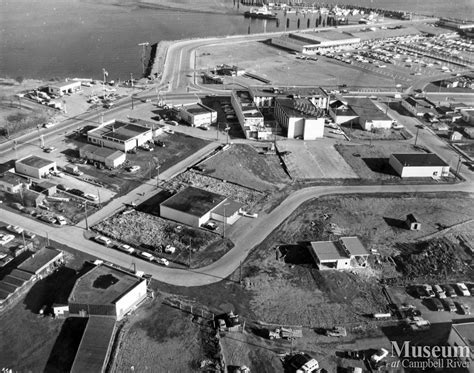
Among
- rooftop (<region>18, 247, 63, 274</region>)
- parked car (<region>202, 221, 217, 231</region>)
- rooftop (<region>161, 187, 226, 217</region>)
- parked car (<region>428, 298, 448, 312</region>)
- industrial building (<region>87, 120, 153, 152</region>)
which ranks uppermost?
industrial building (<region>87, 120, 153, 152</region>)

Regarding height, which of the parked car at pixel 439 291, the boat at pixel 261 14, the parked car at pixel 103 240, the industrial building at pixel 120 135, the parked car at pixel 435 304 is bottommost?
the parked car at pixel 435 304

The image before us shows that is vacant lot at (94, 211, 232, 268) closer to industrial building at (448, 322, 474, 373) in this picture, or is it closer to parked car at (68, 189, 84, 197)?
parked car at (68, 189, 84, 197)

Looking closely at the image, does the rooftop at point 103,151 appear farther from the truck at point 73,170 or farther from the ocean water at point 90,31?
the ocean water at point 90,31

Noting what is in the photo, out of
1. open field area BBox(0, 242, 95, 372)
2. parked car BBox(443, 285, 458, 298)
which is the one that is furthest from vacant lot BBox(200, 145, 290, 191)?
open field area BBox(0, 242, 95, 372)

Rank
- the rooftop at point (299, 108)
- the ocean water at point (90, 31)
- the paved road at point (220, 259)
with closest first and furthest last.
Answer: the paved road at point (220, 259) → the rooftop at point (299, 108) → the ocean water at point (90, 31)

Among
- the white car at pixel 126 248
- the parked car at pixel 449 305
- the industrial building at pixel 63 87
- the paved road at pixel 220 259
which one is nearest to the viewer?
the parked car at pixel 449 305

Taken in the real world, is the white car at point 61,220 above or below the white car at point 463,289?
above

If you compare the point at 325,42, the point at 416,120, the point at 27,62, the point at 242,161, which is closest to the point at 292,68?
the point at 325,42

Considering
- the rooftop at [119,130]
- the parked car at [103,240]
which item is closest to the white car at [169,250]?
the parked car at [103,240]
